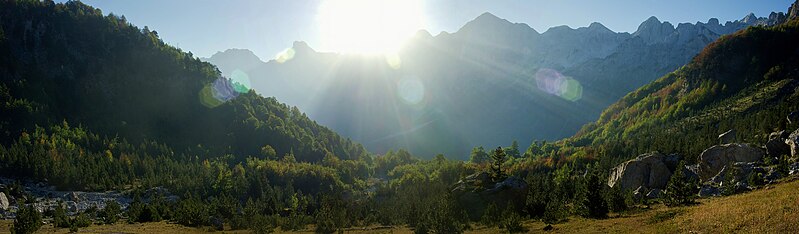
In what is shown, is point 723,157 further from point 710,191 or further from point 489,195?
point 489,195

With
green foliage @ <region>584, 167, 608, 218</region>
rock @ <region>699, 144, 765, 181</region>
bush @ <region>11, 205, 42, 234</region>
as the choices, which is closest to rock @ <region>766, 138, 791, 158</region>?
rock @ <region>699, 144, 765, 181</region>

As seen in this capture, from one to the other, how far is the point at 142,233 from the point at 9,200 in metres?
89.0

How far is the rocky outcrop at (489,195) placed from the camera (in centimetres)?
8412

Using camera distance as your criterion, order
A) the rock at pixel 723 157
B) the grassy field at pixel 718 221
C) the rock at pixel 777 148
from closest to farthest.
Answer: the grassy field at pixel 718 221 < the rock at pixel 777 148 < the rock at pixel 723 157

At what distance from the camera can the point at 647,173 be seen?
122m

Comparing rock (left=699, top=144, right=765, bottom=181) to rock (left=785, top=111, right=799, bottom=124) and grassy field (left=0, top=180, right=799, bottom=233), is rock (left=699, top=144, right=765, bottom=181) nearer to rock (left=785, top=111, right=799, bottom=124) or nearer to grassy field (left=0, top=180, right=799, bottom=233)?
rock (left=785, top=111, right=799, bottom=124)

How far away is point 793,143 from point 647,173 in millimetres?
41985

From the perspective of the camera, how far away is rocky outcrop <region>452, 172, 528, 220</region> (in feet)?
276

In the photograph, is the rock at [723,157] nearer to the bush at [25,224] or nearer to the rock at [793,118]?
the rock at [793,118]

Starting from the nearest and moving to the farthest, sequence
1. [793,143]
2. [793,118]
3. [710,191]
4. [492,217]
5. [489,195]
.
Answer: [492,217] < [710,191] < [793,143] < [489,195] < [793,118]

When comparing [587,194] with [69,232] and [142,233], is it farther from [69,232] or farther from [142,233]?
[69,232]

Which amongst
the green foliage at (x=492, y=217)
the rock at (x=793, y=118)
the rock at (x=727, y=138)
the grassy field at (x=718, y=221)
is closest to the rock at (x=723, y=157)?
the rock at (x=793, y=118)

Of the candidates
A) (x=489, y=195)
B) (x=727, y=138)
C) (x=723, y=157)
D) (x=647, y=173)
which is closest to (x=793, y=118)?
(x=723, y=157)

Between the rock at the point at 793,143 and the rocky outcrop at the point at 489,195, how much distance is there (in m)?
48.2
